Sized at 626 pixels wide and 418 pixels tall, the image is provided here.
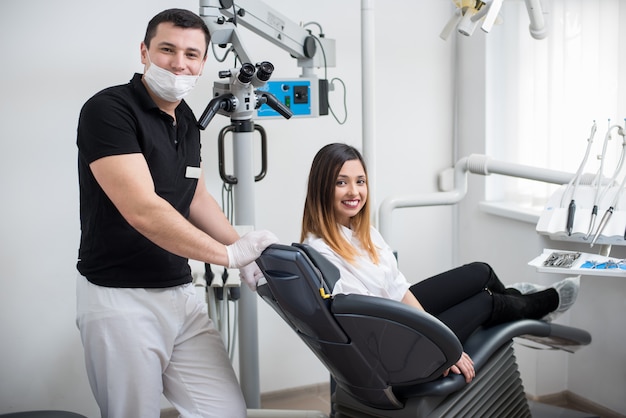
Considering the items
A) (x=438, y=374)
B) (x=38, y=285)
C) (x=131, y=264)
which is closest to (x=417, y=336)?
(x=438, y=374)

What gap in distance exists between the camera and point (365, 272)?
7.15 feet

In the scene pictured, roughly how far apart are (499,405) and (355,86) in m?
1.63

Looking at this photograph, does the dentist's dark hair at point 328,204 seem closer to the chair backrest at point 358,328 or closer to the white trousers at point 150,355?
the chair backrest at point 358,328

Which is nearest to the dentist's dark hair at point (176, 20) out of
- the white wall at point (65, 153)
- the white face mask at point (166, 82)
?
the white face mask at point (166, 82)

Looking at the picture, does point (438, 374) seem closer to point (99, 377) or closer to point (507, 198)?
point (99, 377)

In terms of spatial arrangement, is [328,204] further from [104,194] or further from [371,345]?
[104,194]

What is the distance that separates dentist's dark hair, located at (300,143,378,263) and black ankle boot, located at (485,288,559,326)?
20.1 inches

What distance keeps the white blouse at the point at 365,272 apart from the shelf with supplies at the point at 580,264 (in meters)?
0.51

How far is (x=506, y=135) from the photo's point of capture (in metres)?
3.53

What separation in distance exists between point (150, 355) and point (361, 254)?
67 centimetres

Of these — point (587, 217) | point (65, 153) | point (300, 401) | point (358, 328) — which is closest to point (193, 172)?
point (358, 328)

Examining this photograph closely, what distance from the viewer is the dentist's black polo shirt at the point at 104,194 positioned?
6.15ft

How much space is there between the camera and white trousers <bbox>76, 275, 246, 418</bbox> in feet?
6.41

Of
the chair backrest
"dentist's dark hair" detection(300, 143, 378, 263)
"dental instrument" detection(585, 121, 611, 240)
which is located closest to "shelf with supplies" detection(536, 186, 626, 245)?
"dental instrument" detection(585, 121, 611, 240)
